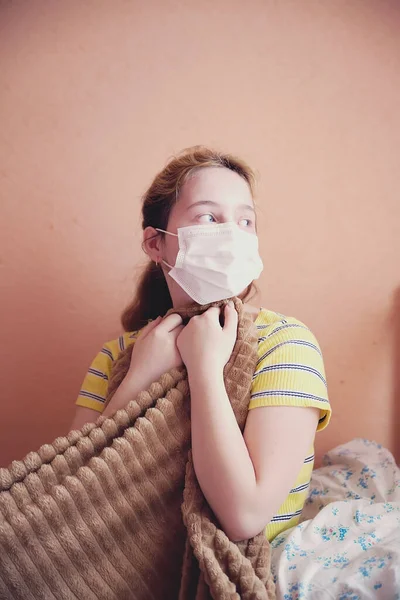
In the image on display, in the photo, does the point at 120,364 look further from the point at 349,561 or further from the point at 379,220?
the point at 379,220

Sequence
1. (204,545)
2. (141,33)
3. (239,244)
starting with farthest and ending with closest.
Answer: (141,33) < (239,244) < (204,545)

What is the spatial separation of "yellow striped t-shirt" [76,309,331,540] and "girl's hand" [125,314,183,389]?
0.19 metres

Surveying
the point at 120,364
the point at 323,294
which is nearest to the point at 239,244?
the point at 120,364

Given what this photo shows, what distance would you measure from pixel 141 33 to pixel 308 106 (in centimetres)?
56

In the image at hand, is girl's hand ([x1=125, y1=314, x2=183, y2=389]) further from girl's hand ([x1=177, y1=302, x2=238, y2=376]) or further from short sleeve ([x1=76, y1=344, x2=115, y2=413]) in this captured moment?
short sleeve ([x1=76, y1=344, x2=115, y2=413])

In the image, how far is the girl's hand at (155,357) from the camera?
1.02 meters

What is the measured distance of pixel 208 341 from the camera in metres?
0.96

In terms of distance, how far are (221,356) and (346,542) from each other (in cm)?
42

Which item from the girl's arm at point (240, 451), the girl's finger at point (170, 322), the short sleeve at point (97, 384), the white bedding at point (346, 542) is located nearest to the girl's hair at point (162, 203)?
the short sleeve at point (97, 384)

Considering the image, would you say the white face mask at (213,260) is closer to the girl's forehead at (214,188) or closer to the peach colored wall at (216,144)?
the girl's forehead at (214,188)

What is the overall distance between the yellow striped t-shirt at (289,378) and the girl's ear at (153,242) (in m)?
0.30

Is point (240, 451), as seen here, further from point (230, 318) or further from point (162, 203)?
point (162, 203)

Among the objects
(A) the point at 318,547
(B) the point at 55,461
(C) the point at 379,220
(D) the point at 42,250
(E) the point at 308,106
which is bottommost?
(A) the point at 318,547

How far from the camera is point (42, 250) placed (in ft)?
4.83
